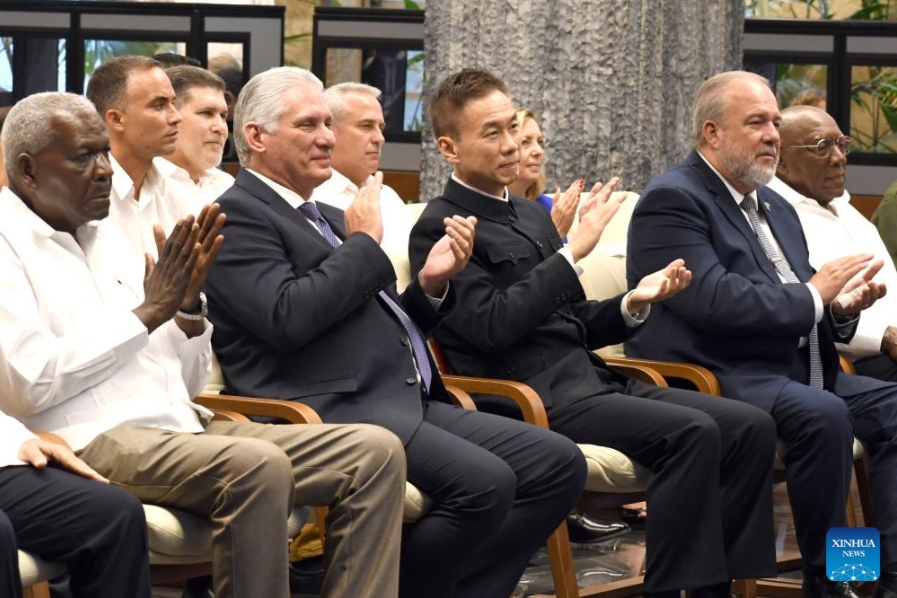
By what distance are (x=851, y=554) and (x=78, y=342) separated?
2.19 meters

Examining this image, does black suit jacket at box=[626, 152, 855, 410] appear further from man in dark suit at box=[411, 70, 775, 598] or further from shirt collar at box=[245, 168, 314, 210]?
shirt collar at box=[245, 168, 314, 210]

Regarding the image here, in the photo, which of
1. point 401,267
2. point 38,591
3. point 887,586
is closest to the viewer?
point 38,591

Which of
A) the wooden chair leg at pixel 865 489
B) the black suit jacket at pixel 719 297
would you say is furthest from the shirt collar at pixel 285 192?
the wooden chair leg at pixel 865 489

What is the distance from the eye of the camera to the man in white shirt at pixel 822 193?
4.71 metres

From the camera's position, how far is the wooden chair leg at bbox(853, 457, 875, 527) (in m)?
4.32

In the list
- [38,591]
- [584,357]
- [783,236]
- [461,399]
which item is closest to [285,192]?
[461,399]

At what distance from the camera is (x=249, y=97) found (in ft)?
11.6

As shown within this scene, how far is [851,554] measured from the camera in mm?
3898

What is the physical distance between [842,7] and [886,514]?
32.1ft

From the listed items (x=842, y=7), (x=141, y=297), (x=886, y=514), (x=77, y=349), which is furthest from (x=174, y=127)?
(x=842, y=7)

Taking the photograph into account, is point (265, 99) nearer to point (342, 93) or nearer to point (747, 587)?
point (342, 93)

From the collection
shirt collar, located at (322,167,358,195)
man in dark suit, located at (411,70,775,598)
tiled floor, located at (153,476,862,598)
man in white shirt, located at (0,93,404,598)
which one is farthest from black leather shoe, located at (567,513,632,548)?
man in white shirt, located at (0,93,404,598)

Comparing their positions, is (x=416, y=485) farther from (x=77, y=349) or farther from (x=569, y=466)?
(x=77, y=349)

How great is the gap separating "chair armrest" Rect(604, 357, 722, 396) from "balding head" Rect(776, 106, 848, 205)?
1034 mm
